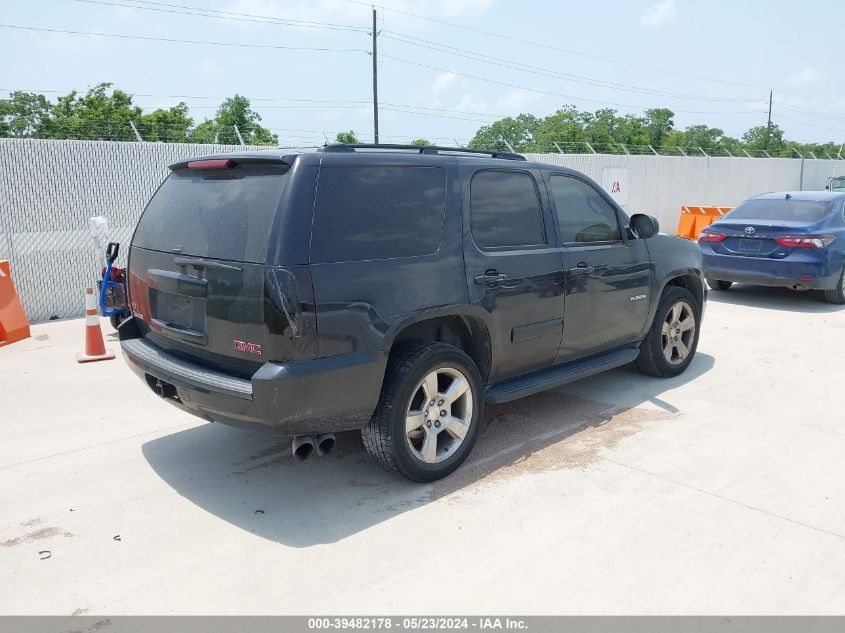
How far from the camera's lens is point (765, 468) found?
4.36 metres

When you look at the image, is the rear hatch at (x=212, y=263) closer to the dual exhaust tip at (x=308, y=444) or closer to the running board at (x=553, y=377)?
the dual exhaust tip at (x=308, y=444)

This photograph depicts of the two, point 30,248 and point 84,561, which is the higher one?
point 30,248

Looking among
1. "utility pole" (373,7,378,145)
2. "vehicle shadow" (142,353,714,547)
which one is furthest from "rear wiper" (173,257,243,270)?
"utility pole" (373,7,378,145)

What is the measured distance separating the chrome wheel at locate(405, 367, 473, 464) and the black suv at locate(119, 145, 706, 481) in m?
0.01

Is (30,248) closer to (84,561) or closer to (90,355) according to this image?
(90,355)

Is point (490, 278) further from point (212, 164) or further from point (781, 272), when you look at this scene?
point (781, 272)

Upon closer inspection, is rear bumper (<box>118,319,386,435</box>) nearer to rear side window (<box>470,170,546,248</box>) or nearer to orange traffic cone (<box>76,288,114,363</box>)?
rear side window (<box>470,170,546,248</box>)

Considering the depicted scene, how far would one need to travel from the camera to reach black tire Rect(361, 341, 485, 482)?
3.83 meters

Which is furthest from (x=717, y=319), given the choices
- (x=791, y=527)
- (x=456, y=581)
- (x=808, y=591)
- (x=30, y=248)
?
(x=30, y=248)

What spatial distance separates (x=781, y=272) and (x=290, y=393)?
26.5ft

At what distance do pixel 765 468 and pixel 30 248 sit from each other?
876 centimetres

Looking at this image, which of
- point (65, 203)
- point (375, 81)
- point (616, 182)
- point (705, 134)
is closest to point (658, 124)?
point (705, 134)

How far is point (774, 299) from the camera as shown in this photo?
10.3m

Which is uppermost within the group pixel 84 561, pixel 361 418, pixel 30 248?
pixel 30 248
